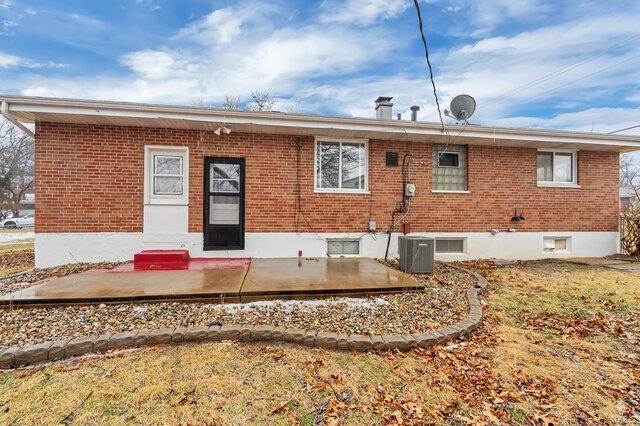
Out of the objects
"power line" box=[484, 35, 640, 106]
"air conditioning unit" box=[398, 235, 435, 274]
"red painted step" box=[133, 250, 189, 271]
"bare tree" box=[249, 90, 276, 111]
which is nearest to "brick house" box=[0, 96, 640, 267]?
"red painted step" box=[133, 250, 189, 271]

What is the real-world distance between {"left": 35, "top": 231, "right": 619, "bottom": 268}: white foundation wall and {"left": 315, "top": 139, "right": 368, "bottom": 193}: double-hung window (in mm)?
1182

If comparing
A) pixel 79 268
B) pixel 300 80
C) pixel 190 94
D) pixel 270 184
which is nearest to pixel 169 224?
pixel 79 268

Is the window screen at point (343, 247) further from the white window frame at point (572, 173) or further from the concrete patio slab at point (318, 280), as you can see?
the white window frame at point (572, 173)

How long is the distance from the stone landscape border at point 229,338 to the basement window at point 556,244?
691cm

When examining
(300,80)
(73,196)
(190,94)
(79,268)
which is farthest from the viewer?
(190,94)

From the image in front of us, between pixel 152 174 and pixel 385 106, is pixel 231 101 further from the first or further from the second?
pixel 152 174

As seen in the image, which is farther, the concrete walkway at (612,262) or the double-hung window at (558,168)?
the double-hung window at (558,168)

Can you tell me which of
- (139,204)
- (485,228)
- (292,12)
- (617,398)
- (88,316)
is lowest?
(617,398)

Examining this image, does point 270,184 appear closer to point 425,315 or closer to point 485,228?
point 425,315

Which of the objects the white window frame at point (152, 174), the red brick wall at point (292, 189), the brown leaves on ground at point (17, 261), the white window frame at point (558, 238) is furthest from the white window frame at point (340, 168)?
the brown leaves on ground at point (17, 261)

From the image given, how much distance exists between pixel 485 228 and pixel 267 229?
18.5 ft

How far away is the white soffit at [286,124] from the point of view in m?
5.75

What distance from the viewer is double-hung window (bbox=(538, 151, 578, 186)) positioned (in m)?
8.52

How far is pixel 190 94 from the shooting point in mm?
23047
